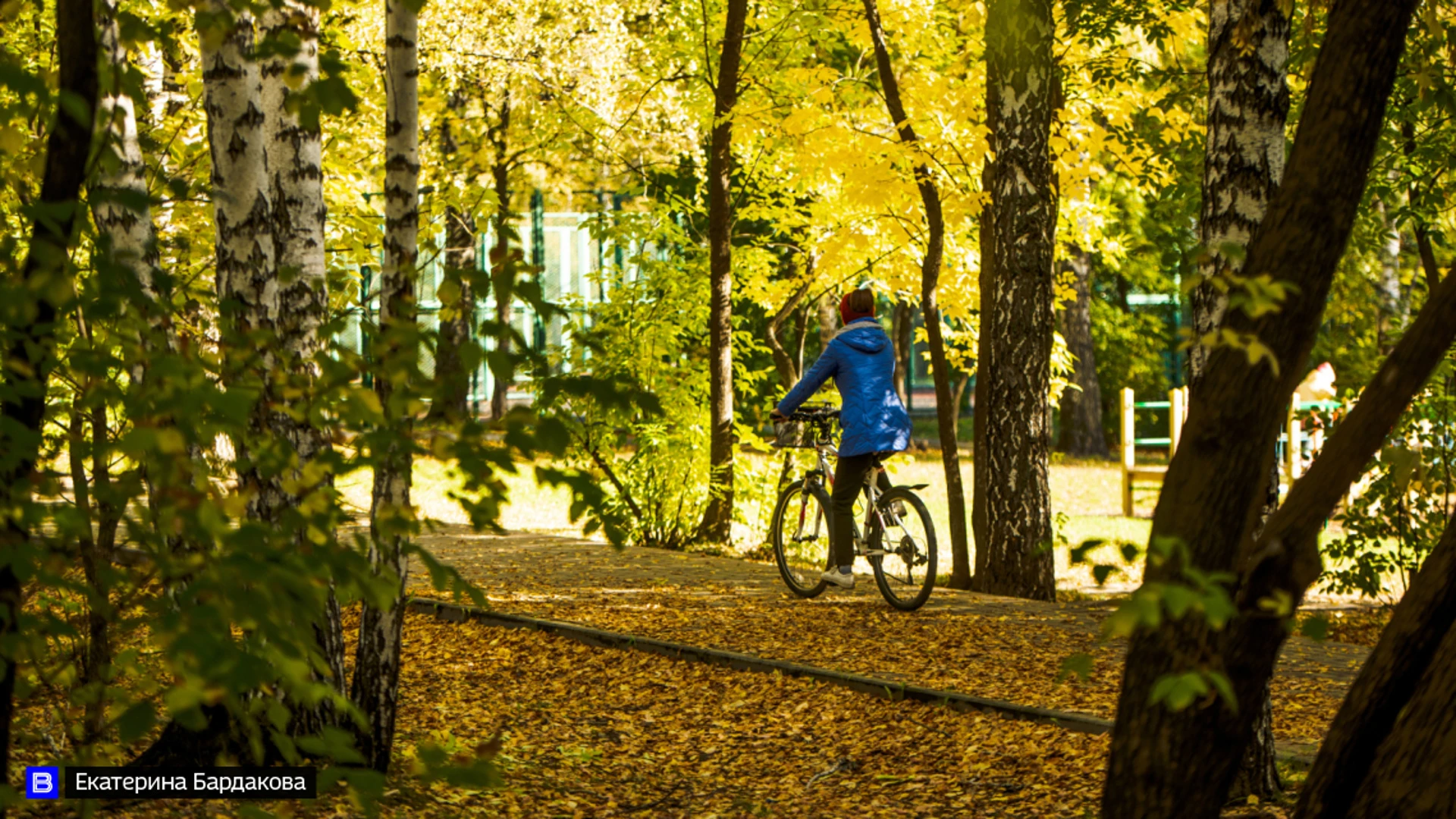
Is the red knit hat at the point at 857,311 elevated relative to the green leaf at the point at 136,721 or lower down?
elevated

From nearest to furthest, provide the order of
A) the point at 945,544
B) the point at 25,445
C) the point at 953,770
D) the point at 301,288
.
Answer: the point at 25,445 < the point at 301,288 < the point at 953,770 < the point at 945,544

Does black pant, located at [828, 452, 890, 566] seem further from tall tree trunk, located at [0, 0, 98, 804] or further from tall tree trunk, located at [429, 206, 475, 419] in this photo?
tall tree trunk, located at [0, 0, 98, 804]

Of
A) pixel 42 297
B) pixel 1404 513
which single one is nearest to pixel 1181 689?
pixel 42 297

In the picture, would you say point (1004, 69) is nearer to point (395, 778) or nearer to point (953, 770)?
point (953, 770)

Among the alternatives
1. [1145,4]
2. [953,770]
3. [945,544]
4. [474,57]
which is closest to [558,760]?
[953,770]

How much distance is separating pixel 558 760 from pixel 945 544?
11.4m

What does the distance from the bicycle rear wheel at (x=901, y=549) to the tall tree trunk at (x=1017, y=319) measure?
1119 mm

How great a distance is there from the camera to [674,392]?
12102 mm

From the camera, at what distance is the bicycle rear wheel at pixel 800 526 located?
9138 mm

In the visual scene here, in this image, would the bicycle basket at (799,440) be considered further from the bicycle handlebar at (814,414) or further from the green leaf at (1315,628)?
the green leaf at (1315,628)

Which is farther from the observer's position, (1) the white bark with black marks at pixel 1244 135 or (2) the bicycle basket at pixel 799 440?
(2) the bicycle basket at pixel 799 440

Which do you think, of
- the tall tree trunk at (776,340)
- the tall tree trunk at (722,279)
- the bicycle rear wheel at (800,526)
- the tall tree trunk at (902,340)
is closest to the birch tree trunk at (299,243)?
the bicycle rear wheel at (800,526)
